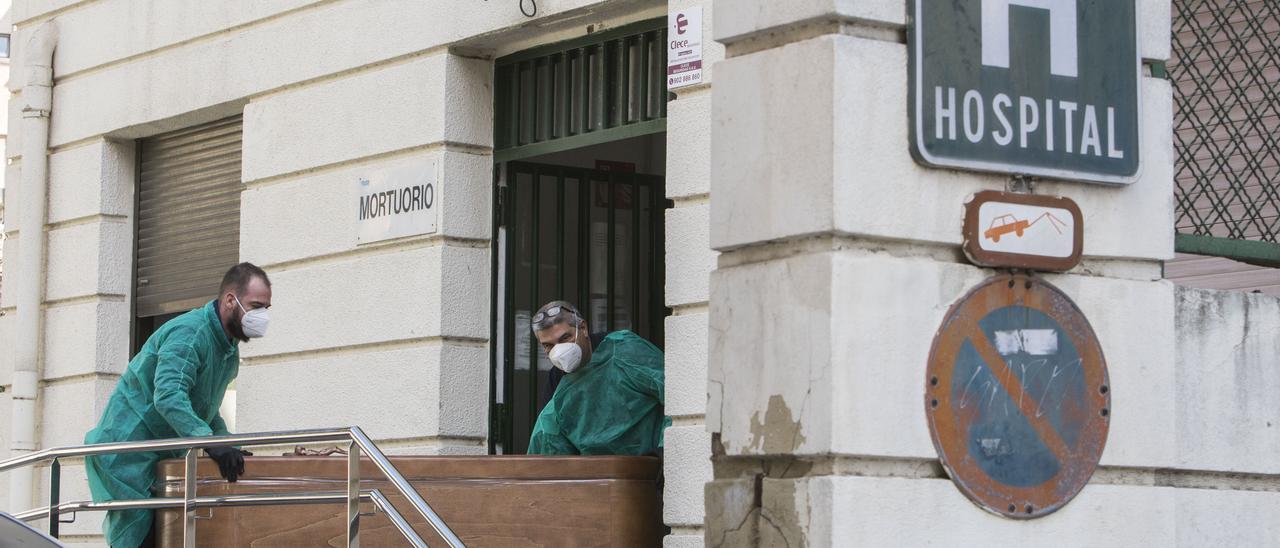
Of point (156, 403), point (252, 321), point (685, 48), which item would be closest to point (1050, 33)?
point (685, 48)

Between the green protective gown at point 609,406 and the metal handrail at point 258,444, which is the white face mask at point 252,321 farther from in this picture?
the green protective gown at point 609,406

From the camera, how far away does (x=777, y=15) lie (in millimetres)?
5246

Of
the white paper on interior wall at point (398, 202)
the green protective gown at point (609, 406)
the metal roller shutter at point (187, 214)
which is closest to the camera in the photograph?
the green protective gown at point (609, 406)

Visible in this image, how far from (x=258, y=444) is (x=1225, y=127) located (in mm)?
3441

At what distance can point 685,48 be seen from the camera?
8406 mm

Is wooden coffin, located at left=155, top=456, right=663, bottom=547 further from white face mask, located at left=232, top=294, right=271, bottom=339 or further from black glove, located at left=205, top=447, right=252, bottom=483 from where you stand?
white face mask, located at left=232, top=294, right=271, bottom=339

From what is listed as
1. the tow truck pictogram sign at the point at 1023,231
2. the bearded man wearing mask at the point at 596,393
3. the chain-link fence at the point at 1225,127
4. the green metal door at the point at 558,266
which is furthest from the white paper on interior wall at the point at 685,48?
the tow truck pictogram sign at the point at 1023,231

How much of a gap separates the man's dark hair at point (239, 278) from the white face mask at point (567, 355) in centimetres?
118

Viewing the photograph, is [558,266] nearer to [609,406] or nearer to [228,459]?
[609,406]

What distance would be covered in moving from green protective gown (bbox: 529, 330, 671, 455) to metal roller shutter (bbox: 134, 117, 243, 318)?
11.3 ft

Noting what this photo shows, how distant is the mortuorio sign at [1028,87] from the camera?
5156mm

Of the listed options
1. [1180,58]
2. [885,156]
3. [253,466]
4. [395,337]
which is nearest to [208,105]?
[395,337]

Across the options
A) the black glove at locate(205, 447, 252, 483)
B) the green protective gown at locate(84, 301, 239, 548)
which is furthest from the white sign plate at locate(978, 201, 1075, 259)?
the green protective gown at locate(84, 301, 239, 548)

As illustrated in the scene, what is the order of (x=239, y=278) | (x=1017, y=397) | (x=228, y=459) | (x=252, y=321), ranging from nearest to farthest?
(x=1017, y=397) → (x=228, y=459) → (x=252, y=321) → (x=239, y=278)
